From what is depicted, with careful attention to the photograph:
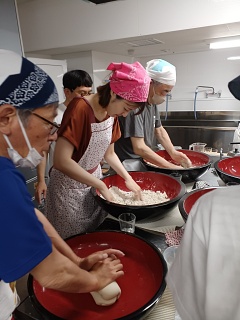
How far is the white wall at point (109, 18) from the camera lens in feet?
6.68

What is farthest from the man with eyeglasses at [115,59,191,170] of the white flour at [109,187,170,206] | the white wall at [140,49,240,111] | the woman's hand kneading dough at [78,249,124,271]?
the white wall at [140,49,240,111]

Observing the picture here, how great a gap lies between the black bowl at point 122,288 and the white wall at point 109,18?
2017 millimetres

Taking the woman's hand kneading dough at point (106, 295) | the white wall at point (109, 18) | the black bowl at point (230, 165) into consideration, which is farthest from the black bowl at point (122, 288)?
the white wall at point (109, 18)

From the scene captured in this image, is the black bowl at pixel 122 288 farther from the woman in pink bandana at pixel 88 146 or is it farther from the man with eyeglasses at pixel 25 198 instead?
the woman in pink bandana at pixel 88 146

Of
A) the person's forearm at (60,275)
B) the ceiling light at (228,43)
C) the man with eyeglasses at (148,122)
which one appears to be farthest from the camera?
the ceiling light at (228,43)

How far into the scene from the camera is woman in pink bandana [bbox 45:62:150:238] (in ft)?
4.01

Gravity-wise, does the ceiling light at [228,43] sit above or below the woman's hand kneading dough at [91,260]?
above

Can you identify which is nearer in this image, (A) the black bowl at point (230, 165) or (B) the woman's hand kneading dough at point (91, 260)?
(B) the woman's hand kneading dough at point (91, 260)

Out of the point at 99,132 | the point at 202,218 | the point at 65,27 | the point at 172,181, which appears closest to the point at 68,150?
the point at 99,132

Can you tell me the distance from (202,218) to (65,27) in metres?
2.92

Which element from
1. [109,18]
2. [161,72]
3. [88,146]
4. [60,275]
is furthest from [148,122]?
[60,275]

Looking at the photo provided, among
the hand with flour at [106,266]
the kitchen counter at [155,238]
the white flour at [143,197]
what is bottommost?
the kitchen counter at [155,238]

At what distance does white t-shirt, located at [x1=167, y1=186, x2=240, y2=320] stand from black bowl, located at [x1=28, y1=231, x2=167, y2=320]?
7.6 inches

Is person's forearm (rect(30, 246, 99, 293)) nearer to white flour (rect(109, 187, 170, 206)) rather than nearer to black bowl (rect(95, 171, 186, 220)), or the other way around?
black bowl (rect(95, 171, 186, 220))
